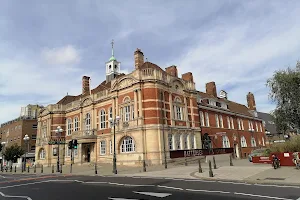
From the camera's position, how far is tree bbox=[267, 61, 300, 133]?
974 inches

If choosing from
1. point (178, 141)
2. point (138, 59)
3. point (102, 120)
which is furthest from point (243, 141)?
point (102, 120)

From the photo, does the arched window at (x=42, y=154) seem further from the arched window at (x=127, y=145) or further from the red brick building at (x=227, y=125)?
the red brick building at (x=227, y=125)

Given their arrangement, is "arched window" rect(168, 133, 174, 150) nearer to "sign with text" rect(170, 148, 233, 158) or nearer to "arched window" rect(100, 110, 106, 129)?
"sign with text" rect(170, 148, 233, 158)

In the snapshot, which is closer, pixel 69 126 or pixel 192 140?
pixel 192 140

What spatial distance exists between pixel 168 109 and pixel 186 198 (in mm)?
20260

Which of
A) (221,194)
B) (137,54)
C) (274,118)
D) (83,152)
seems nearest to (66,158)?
(83,152)

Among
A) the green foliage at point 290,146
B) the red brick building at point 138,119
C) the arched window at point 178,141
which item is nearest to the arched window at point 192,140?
the red brick building at point 138,119

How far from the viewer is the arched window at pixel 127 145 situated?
1088 inches

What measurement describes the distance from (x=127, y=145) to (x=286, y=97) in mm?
19149

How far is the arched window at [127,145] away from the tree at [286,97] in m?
17.3

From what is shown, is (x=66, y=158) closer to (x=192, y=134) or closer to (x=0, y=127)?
(x=192, y=134)

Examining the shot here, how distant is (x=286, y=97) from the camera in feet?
84.8

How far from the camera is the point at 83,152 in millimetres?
34812

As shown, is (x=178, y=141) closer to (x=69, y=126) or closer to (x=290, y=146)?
(x=290, y=146)
